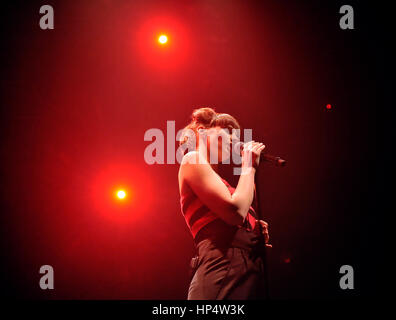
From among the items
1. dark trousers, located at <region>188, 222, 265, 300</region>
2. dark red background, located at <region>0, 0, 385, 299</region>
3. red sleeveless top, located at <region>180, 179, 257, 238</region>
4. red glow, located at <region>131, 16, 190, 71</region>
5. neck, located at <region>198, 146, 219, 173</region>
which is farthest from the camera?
red glow, located at <region>131, 16, 190, 71</region>

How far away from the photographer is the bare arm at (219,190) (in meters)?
1.14

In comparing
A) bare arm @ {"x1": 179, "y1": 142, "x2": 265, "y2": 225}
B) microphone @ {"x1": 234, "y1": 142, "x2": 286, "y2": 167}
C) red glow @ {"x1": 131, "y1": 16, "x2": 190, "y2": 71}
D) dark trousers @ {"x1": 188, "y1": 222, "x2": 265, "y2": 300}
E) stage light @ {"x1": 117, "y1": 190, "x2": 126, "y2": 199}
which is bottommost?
dark trousers @ {"x1": 188, "y1": 222, "x2": 265, "y2": 300}

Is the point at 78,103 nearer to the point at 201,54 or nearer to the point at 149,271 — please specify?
the point at 201,54

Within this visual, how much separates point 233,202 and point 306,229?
1.71 metres

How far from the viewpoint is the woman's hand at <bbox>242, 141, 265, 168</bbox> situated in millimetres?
1278

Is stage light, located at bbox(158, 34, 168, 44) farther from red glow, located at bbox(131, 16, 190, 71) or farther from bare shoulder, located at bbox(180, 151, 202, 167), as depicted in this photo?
bare shoulder, located at bbox(180, 151, 202, 167)

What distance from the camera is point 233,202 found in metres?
1.13

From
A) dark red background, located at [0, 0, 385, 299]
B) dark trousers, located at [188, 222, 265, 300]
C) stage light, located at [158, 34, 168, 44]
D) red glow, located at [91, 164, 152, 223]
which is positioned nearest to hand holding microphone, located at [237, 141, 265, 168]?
dark trousers, located at [188, 222, 265, 300]

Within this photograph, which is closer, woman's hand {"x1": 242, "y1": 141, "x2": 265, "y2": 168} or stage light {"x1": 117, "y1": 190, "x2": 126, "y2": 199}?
Answer: woman's hand {"x1": 242, "y1": 141, "x2": 265, "y2": 168}

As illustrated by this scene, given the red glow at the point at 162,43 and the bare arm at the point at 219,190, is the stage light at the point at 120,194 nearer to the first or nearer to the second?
the red glow at the point at 162,43

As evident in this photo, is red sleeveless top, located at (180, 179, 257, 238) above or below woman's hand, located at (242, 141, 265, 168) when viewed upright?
below

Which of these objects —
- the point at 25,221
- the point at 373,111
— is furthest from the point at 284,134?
the point at 25,221

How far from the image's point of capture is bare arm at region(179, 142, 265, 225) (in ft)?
3.74

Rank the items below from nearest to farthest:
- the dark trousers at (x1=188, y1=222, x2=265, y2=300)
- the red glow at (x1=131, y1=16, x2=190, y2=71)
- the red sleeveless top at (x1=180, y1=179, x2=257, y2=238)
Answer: the dark trousers at (x1=188, y1=222, x2=265, y2=300) < the red sleeveless top at (x1=180, y1=179, x2=257, y2=238) < the red glow at (x1=131, y1=16, x2=190, y2=71)
